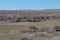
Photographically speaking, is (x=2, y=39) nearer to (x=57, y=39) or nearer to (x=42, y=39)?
(x=42, y=39)

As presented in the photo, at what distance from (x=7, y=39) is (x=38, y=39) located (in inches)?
245

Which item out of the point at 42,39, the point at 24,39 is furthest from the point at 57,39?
the point at 24,39

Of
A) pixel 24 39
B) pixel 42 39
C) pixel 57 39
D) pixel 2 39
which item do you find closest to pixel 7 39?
pixel 2 39

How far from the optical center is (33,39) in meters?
30.0

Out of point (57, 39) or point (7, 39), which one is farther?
point (7, 39)

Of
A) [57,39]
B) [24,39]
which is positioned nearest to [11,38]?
[24,39]

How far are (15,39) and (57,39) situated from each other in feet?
24.9

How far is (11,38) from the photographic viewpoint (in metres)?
34.3

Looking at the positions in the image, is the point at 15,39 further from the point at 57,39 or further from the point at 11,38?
the point at 57,39

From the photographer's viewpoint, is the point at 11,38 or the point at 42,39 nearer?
the point at 42,39

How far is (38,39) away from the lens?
29.4m

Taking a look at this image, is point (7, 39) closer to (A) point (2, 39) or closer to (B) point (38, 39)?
(A) point (2, 39)

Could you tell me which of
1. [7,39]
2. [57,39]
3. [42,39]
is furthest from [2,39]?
[57,39]

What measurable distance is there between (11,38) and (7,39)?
94 centimetres
